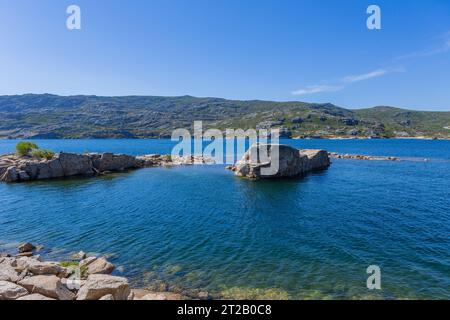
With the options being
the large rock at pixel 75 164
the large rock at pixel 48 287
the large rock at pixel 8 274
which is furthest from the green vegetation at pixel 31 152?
the large rock at pixel 48 287

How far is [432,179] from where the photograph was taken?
63156mm

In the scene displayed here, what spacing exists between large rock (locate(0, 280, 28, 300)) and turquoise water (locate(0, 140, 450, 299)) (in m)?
7.68

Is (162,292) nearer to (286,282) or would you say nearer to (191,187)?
(286,282)

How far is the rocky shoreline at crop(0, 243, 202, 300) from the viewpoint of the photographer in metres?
15.8

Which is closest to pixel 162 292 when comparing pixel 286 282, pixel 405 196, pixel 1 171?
pixel 286 282

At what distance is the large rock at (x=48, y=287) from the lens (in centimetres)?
1634

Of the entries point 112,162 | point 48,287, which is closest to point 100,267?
point 48,287

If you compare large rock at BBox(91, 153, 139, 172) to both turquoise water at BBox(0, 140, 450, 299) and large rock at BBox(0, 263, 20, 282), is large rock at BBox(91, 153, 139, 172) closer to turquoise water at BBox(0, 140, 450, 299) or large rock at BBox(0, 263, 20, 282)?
turquoise water at BBox(0, 140, 450, 299)

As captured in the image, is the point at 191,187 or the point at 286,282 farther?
the point at 191,187

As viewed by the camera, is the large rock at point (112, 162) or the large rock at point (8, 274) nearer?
the large rock at point (8, 274)

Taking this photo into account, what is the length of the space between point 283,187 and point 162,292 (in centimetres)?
4000

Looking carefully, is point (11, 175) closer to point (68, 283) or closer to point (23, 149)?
point (23, 149)

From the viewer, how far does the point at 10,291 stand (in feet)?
50.7

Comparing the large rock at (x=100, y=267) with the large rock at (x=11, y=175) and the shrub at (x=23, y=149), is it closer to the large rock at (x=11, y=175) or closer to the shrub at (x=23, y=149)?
the large rock at (x=11, y=175)
